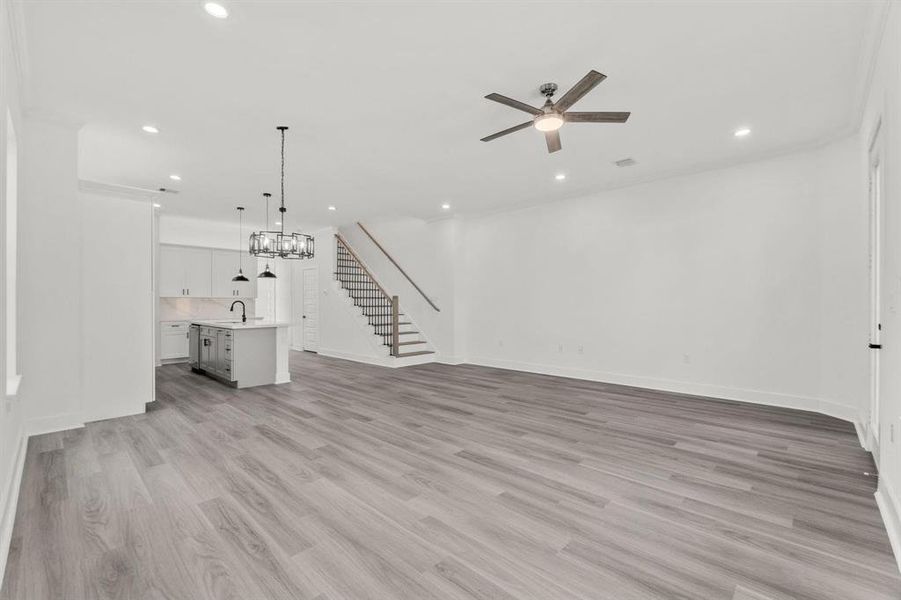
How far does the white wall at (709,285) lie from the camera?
448 cm

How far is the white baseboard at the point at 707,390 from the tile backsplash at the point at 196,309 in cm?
694

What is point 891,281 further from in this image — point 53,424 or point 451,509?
point 53,424

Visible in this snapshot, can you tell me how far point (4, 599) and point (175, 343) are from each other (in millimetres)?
7833

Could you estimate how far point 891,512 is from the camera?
2.22 metres

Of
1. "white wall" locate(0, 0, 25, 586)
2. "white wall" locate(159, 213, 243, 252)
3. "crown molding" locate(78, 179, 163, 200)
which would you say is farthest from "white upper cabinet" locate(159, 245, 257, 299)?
"white wall" locate(0, 0, 25, 586)

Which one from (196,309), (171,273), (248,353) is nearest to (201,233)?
(171,273)

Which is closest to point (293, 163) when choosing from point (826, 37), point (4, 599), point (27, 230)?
point (27, 230)

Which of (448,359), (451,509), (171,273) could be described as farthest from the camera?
(171,273)

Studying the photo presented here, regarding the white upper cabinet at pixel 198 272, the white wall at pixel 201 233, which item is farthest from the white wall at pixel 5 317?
the white upper cabinet at pixel 198 272

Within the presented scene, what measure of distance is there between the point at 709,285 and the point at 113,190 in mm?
7035

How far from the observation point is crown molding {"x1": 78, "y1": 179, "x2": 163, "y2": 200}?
4156mm

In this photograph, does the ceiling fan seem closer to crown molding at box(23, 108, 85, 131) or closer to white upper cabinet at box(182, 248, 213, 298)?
crown molding at box(23, 108, 85, 131)

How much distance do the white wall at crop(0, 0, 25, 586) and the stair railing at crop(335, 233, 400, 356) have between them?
5.78 metres

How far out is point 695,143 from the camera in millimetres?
4590
